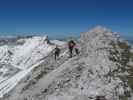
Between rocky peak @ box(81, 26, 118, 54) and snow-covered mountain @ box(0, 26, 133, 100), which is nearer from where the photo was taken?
snow-covered mountain @ box(0, 26, 133, 100)

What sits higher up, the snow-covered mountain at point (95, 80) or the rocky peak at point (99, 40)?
the rocky peak at point (99, 40)

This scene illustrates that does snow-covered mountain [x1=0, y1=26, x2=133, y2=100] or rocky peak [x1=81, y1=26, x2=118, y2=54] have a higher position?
rocky peak [x1=81, y1=26, x2=118, y2=54]

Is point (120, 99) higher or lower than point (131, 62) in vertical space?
lower

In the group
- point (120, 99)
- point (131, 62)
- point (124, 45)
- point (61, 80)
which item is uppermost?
point (124, 45)

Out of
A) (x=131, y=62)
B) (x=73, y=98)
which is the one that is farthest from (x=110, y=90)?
(x=131, y=62)

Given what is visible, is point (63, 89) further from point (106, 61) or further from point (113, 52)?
point (113, 52)

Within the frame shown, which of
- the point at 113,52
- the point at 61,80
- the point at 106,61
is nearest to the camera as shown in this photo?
the point at 61,80

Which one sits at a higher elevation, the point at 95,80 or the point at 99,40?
the point at 99,40

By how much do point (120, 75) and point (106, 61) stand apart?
4094mm

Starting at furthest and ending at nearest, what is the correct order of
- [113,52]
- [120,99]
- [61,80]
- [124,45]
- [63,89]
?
[124,45], [113,52], [61,80], [63,89], [120,99]

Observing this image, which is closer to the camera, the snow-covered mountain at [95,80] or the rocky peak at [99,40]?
the snow-covered mountain at [95,80]

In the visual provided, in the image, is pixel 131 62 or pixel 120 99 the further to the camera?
pixel 131 62

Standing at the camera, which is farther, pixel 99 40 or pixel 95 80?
pixel 99 40

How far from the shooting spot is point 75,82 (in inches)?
1105
